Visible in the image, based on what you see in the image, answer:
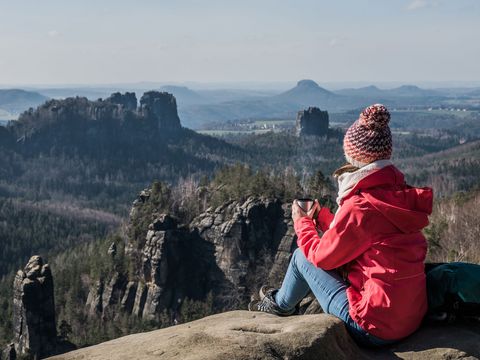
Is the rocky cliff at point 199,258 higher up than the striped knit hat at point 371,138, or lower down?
lower down

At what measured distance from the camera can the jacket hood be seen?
5.43 meters

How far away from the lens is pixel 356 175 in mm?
5660

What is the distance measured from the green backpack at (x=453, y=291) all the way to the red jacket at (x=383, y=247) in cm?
28

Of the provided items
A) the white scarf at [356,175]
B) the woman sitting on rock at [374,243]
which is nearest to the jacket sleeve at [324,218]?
the woman sitting on rock at [374,243]

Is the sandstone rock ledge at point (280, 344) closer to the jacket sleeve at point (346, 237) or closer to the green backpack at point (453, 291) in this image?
the green backpack at point (453, 291)

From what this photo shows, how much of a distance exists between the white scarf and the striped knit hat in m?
0.12

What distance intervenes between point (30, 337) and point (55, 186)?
15319cm

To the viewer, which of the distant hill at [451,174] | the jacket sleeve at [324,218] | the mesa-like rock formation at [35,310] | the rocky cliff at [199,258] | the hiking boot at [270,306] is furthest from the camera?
the distant hill at [451,174]

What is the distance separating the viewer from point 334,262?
5703 millimetres

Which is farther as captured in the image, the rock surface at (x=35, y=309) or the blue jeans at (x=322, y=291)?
the rock surface at (x=35, y=309)

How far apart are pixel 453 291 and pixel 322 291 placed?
1373mm

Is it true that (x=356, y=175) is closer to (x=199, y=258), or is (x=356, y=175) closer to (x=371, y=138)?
(x=371, y=138)

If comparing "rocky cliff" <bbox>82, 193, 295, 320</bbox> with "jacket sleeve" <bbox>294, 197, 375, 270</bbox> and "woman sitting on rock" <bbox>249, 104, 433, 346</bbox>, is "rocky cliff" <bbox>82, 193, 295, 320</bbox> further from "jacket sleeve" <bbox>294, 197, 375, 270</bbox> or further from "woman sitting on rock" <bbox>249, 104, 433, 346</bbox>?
"jacket sleeve" <bbox>294, 197, 375, 270</bbox>

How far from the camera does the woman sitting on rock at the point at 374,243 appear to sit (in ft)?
17.9
